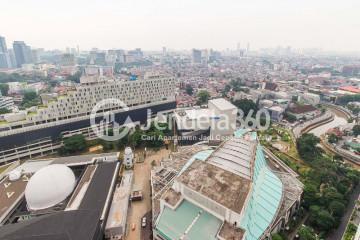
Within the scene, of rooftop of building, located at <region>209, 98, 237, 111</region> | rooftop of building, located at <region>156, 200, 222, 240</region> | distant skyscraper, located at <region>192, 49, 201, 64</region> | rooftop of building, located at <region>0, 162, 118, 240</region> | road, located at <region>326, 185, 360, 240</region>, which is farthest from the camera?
distant skyscraper, located at <region>192, 49, 201, 64</region>

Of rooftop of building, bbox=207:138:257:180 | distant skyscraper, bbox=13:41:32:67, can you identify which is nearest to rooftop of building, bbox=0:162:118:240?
rooftop of building, bbox=207:138:257:180

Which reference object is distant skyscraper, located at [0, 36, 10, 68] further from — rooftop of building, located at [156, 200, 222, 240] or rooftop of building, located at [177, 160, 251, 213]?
rooftop of building, located at [156, 200, 222, 240]

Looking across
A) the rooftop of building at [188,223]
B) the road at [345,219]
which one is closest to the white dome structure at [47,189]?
the rooftop of building at [188,223]

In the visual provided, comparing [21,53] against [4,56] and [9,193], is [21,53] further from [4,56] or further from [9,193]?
[9,193]

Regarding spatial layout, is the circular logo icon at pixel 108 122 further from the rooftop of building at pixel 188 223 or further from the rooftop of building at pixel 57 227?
the rooftop of building at pixel 188 223

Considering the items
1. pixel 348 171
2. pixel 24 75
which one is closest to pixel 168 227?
pixel 348 171

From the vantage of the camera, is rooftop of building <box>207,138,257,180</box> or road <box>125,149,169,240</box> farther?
rooftop of building <box>207,138,257,180</box>
